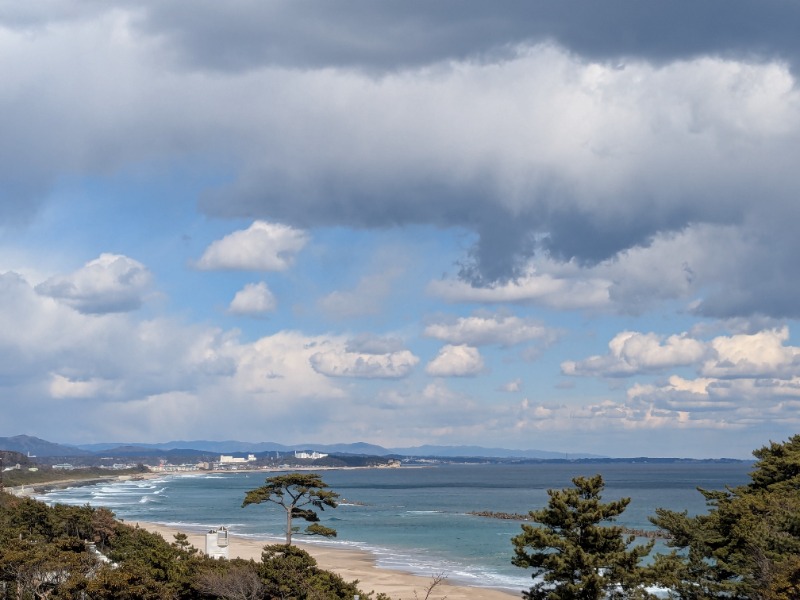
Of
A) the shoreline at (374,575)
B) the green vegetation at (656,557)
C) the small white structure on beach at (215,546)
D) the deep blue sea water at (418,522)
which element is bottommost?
the deep blue sea water at (418,522)

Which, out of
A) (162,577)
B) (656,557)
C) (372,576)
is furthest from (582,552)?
(372,576)

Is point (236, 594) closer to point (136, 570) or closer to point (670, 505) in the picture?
point (136, 570)

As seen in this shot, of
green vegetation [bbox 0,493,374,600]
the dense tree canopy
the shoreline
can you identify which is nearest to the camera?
the dense tree canopy

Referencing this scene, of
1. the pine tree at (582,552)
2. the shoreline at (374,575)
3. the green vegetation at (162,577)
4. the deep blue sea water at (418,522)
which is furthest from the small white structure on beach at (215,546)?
the deep blue sea water at (418,522)

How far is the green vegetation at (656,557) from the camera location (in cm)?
2942

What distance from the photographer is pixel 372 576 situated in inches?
2356

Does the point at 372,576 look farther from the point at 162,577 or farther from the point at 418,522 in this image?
the point at 418,522

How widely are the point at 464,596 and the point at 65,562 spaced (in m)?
26.0

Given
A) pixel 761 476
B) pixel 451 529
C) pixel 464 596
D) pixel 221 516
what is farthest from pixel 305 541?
pixel 761 476

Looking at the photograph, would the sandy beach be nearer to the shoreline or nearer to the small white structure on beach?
the shoreline

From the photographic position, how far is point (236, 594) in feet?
103

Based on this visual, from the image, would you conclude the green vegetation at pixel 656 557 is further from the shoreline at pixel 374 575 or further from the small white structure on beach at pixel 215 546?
the small white structure on beach at pixel 215 546

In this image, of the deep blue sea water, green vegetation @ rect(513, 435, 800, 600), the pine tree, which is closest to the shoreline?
the deep blue sea water

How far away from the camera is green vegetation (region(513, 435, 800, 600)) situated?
96.5 feet
